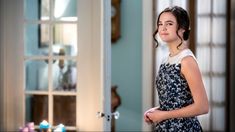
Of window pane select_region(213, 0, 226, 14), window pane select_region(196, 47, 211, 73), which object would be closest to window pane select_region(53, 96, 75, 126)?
window pane select_region(196, 47, 211, 73)

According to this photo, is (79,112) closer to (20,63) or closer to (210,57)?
(20,63)

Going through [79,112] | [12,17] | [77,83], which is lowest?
[79,112]

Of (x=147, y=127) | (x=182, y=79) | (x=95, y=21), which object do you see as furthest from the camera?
(x=147, y=127)

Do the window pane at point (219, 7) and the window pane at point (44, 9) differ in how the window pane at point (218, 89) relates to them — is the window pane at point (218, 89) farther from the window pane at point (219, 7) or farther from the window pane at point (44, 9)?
the window pane at point (44, 9)

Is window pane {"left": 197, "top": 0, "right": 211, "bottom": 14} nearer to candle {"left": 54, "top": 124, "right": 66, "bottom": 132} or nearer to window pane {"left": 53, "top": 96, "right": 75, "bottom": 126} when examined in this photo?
window pane {"left": 53, "top": 96, "right": 75, "bottom": 126}

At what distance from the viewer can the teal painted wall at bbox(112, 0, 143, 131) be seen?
337cm

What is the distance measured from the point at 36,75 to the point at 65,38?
331mm

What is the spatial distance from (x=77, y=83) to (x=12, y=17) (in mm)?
633

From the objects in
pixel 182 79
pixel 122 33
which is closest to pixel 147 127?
pixel 122 33

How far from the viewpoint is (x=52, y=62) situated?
2.70 m

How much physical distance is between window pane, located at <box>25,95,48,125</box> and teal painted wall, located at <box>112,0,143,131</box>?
852mm

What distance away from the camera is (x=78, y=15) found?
8.77 ft

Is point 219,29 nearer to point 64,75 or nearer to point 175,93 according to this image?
point 64,75

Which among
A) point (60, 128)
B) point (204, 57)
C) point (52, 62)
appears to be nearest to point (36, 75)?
point (52, 62)
